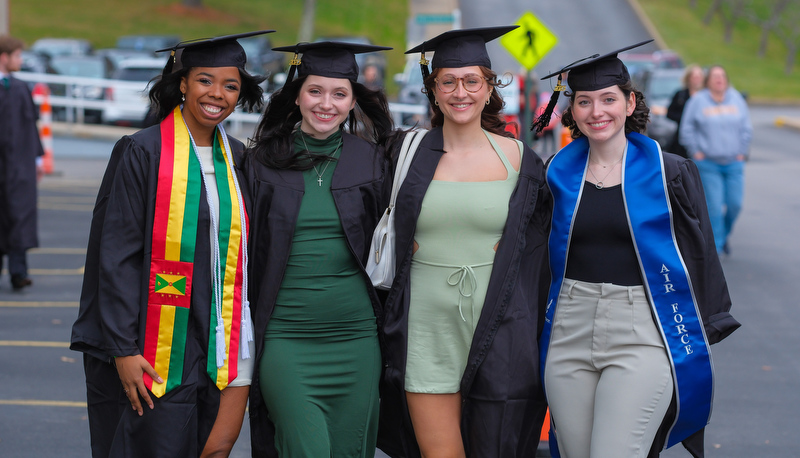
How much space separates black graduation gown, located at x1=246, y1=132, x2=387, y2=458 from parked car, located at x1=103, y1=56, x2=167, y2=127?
16532mm

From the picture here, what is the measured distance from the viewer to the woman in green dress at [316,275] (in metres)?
3.47

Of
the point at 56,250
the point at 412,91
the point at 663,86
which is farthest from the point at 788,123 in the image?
the point at 56,250

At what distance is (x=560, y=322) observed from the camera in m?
3.51

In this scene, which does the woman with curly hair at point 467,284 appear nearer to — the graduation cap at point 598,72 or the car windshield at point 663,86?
the graduation cap at point 598,72

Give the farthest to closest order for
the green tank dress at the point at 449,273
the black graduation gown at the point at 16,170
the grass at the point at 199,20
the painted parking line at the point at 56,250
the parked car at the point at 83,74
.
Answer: the grass at the point at 199,20 < the parked car at the point at 83,74 < the painted parking line at the point at 56,250 < the black graduation gown at the point at 16,170 < the green tank dress at the point at 449,273

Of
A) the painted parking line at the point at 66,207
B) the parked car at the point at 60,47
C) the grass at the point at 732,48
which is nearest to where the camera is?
the painted parking line at the point at 66,207

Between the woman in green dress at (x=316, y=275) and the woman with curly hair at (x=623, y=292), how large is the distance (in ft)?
2.43

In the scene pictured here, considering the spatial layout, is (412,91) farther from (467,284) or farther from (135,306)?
(135,306)

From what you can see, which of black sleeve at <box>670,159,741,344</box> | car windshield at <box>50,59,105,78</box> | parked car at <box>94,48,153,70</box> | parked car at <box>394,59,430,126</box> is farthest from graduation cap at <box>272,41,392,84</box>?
parked car at <box>94,48,153,70</box>

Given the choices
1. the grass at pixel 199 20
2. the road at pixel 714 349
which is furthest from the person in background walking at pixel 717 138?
the grass at pixel 199 20

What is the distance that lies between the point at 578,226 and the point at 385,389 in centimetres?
103

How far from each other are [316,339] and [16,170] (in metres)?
5.60

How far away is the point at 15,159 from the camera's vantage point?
8.05 meters

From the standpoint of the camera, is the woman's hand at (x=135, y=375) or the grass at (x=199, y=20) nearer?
the woman's hand at (x=135, y=375)
